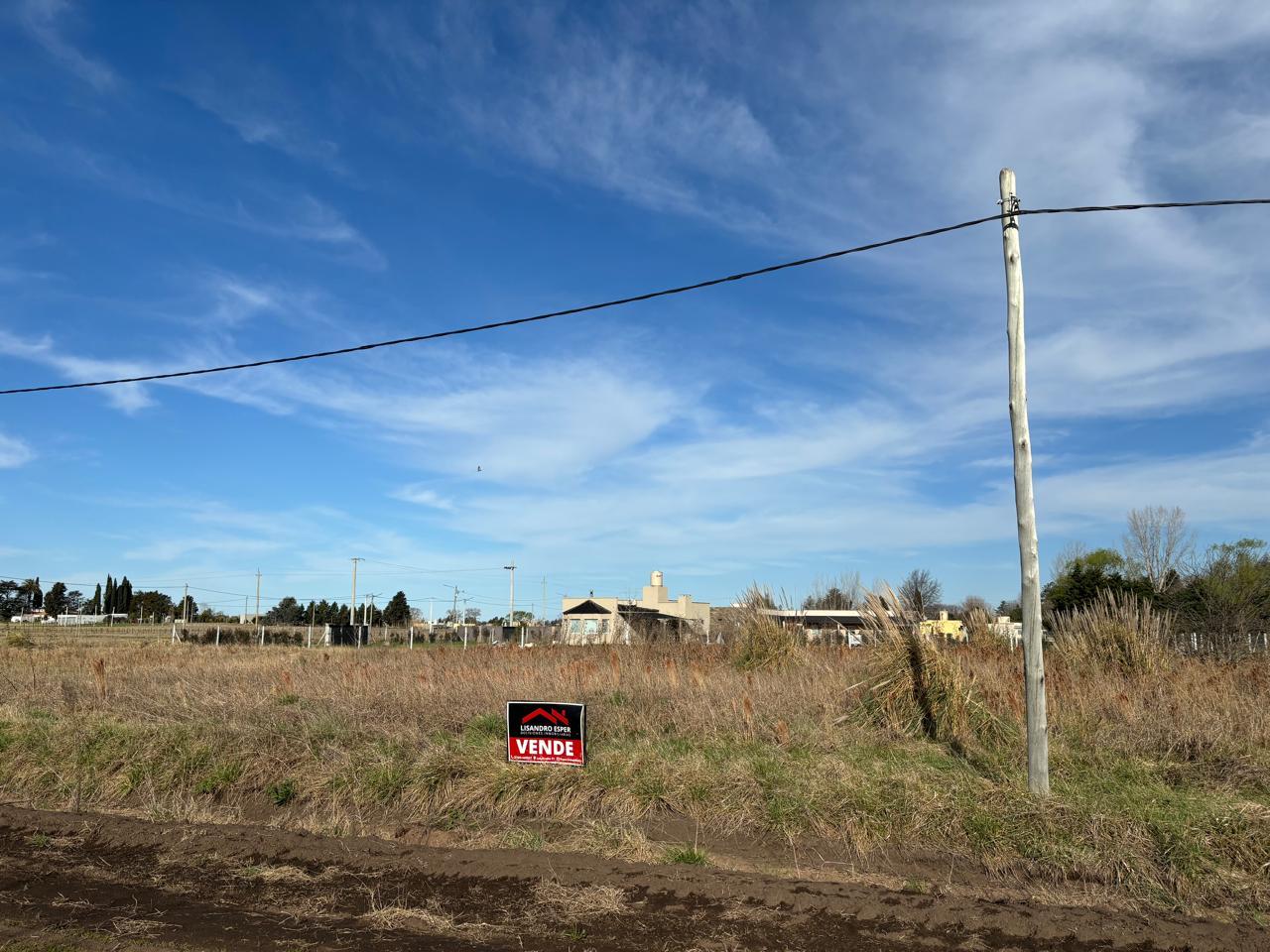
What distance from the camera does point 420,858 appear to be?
7.49 meters

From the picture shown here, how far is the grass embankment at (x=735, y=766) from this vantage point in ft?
23.0

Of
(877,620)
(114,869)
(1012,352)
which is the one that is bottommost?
(114,869)

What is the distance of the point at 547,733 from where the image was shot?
361 inches

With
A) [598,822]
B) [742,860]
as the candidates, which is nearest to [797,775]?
[742,860]

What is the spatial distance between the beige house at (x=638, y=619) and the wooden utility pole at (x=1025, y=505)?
13.0m

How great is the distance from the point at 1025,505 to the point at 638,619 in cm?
1698

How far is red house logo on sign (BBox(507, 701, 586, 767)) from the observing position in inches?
356

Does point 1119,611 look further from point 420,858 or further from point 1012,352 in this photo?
point 420,858

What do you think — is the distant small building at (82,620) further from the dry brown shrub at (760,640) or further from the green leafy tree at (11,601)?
the dry brown shrub at (760,640)

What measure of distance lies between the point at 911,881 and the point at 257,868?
5.09 metres

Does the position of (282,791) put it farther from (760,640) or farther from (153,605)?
(153,605)

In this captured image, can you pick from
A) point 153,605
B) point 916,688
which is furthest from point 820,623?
point 153,605

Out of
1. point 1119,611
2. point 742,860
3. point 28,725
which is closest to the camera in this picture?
point 742,860

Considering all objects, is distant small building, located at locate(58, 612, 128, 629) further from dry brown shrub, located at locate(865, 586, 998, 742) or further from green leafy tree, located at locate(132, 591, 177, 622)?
dry brown shrub, located at locate(865, 586, 998, 742)
